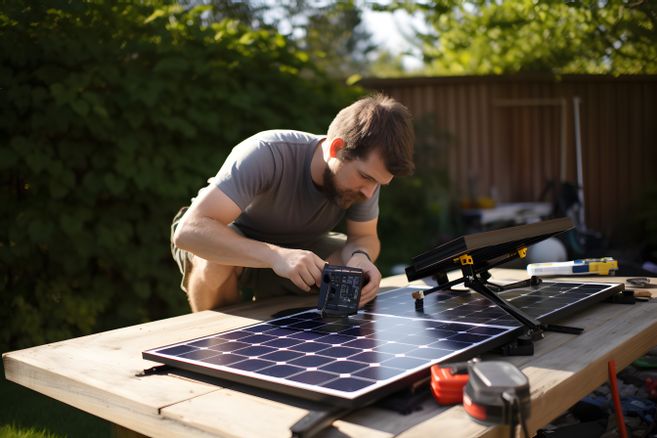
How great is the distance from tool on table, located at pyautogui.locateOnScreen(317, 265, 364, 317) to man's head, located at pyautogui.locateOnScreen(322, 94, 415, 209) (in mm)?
616

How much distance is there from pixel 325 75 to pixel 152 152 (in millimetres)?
1729

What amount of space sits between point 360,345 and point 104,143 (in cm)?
290

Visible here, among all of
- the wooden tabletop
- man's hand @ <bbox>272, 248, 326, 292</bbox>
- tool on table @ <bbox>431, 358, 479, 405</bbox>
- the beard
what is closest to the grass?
the wooden tabletop

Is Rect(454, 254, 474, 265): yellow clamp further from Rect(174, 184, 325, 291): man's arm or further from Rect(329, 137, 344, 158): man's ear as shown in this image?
Rect(329, 137, 344, 158): man's ear

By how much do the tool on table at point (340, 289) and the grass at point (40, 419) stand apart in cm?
137

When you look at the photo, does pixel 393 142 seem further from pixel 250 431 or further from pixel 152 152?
pixel 152 152

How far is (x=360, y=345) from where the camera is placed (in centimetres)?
167

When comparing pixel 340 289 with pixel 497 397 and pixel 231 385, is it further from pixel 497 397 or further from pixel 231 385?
pixel 497 397

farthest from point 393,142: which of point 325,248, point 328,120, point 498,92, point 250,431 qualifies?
point 498,92

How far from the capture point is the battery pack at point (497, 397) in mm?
1180

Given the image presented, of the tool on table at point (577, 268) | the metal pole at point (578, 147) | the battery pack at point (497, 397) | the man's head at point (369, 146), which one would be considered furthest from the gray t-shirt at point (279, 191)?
the metal pole at point (578, 147)

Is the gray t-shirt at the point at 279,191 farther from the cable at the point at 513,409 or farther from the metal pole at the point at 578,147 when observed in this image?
the metal pole at the point at 578,147

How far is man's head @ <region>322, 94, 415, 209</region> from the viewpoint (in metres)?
2.46

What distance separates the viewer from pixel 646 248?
5.55 meters
